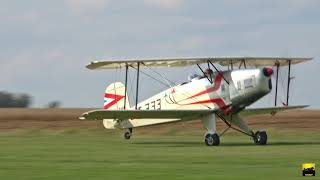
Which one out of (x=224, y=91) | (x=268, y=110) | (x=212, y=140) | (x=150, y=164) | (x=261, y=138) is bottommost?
(x=150, y=164)

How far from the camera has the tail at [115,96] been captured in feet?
119

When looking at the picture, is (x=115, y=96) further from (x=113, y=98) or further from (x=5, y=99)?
(x=5, y=99)

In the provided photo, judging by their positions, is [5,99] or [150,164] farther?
[5,99]

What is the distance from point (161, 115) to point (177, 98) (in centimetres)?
184

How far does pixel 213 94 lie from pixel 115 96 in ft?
25.0

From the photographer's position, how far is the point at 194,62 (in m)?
30.8

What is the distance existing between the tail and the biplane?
11.1 feet

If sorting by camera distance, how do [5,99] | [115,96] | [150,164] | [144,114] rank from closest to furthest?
[150,164] < [144,114] < [115,96] < [5,99]

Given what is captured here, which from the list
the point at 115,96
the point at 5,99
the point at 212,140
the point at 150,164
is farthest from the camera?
the point at 5,99

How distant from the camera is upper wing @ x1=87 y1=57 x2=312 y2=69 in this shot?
2975 centimetres

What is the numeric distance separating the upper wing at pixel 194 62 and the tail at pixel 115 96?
4053 mm

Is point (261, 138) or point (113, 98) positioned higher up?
point (113, 98)

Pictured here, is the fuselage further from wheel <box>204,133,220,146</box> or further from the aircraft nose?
wheel <box>204,133,220,146</box>

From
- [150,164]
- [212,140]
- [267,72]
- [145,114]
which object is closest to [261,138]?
[212,140]
